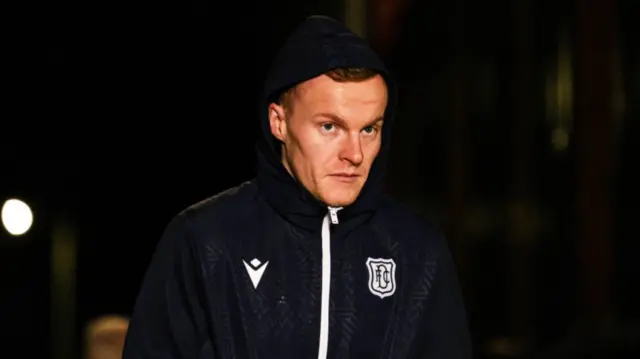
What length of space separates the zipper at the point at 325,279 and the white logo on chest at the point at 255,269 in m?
0.14

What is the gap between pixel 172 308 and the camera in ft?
12.5

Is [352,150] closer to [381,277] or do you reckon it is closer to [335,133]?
[335,133]

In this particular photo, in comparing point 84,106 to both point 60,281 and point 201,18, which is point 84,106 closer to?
point 60,281

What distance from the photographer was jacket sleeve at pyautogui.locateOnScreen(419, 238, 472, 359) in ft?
12.8

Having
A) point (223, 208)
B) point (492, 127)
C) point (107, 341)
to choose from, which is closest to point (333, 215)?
point (223, 208)

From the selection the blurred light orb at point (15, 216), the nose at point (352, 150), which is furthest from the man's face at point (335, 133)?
the blurred light orb at point (15, 216)

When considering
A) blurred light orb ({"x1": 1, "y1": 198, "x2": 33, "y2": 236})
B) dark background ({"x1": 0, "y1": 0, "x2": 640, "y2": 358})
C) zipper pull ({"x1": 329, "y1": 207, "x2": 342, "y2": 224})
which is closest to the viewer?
zipper pull ({"x1": 329, "y1": 207, "x2": 342, "y2": 224})

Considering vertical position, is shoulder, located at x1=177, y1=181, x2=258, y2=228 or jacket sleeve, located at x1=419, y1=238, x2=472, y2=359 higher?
shoulder, located at x1=177, y1=181, x2=258, y2=228

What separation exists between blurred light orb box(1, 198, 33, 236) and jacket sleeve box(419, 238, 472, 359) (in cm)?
740

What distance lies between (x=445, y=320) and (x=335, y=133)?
0.53m

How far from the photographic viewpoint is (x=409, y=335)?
385cm

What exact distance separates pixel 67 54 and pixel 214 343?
10.9m

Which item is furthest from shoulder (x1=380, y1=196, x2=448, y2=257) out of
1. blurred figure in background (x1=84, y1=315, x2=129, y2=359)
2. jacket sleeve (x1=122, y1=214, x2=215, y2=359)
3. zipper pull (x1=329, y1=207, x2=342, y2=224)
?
blurred figure in background (x1=84, y1=315, x2=129, y2=359)

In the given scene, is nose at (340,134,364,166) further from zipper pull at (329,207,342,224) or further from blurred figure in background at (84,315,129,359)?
blurred figure in background at (84,315,129,359)
